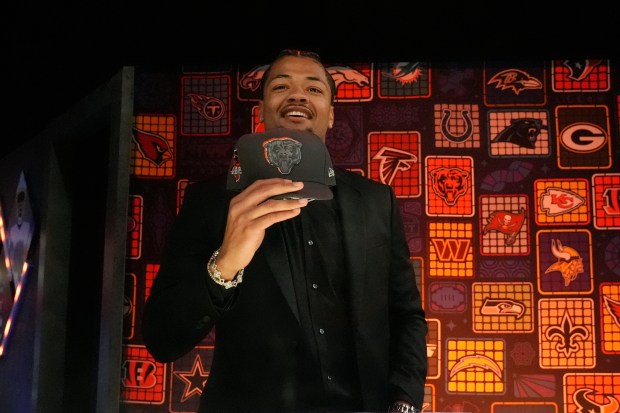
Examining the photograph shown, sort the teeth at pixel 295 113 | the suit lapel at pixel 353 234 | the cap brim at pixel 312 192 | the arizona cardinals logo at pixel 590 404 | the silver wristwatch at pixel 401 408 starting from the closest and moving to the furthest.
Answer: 1. the cap brim at pixel 312 192
2. the silver wristwatch at pixel 401 408
3. the suit lapel at pixel 353 234
4. the teeth at pixel 295 113
5. the arizona cardinals logo at pixel 590 404

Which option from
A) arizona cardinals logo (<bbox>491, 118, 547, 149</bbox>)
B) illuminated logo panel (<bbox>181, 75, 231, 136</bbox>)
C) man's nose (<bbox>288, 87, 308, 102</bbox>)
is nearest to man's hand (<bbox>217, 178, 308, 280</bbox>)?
man's nose (<bbox>288, 87, 308, 102</bbox>)

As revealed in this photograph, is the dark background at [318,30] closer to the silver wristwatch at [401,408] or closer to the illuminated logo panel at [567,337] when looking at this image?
the illuminated logo panel at [567,337]

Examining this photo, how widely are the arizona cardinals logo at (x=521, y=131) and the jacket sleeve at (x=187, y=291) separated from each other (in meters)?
1.25

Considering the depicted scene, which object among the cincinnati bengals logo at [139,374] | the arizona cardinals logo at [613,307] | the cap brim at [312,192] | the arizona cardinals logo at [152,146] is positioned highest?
the arizona cardinals logo at [152,146]

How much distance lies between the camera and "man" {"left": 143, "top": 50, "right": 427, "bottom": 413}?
7.38 ft

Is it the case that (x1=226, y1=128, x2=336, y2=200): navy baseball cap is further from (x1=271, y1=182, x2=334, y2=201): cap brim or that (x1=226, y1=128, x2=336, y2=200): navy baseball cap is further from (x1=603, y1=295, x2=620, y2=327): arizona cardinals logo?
(x1=603, y1=295, x2=620, y2=327): arizona cardinals logo

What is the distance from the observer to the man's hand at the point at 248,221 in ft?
6.55

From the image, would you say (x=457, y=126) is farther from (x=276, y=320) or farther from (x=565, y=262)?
(x=276, y=320)

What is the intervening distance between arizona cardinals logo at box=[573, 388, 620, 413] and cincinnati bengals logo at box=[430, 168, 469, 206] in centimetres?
90

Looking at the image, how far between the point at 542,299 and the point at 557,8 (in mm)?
1143

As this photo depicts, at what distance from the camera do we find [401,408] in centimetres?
224

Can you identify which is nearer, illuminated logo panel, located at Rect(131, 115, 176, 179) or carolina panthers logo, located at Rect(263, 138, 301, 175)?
carolina panthers logo, located at Rect(263, 138, 301, 175)

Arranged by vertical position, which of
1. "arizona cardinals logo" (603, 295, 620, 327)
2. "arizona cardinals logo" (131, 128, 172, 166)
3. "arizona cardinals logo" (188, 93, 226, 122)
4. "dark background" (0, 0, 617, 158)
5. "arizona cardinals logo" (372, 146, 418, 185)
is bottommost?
"arizona cardinals logo" (603, 295, 620, 327)

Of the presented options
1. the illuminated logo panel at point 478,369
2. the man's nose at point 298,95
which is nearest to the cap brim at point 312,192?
the man's nose at point 298,95
